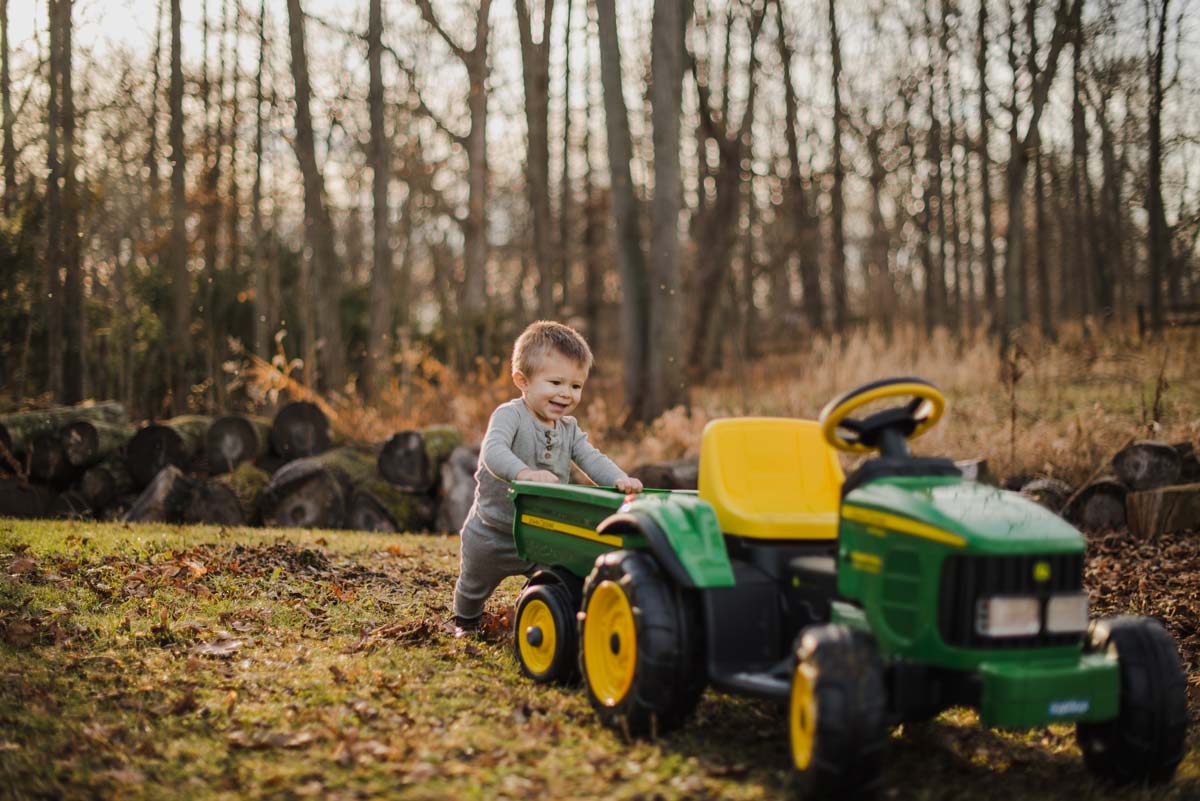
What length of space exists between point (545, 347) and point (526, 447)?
20.4 inches

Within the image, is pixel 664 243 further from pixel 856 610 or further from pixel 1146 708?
pixel 1146 708

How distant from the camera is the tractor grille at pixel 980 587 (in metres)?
3.02

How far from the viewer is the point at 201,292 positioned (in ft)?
55.9

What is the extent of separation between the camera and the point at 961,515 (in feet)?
10.2

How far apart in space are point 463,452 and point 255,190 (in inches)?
503

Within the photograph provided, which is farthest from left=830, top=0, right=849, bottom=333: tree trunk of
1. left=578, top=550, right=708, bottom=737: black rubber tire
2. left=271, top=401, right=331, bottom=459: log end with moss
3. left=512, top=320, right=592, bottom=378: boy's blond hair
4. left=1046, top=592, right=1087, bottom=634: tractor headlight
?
left=1046, top=592, right=1087, bottom=634: tractor headlight

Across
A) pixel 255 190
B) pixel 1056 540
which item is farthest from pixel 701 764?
pixel 255 190

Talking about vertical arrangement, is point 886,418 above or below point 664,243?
below

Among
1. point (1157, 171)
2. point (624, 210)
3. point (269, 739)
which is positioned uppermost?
point (1157, 171)

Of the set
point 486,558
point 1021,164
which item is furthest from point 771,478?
point 1021,164

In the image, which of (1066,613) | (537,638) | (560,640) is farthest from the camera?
(537,638)

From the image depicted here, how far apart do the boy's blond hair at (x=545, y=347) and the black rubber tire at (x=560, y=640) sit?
1103mm

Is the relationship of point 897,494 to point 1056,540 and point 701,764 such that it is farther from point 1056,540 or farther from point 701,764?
point 701,764

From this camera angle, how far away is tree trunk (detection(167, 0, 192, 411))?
49.0 ft
